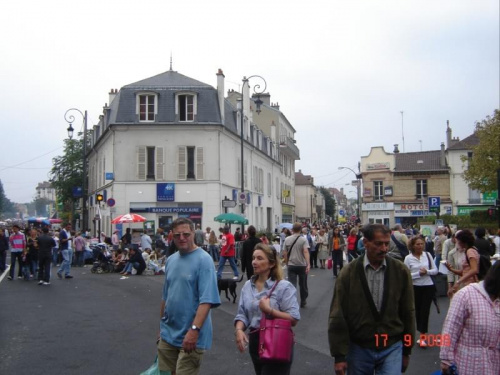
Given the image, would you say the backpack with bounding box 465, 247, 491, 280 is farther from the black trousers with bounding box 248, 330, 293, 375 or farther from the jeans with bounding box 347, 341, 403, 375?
the black trousers with bounding box 248, 330, 293, 375

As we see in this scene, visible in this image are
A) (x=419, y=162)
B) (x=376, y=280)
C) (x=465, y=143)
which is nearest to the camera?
(x=376, y=280)

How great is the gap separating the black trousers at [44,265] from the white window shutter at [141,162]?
19.1 meters

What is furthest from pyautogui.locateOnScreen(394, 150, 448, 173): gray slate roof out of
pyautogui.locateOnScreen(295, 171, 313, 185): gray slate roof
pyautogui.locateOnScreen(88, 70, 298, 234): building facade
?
pyautogui.locateOnScreen(88, 70, 298, 234): building facade

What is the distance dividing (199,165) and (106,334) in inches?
1062

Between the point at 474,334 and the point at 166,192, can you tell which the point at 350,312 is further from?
the point at 166,192

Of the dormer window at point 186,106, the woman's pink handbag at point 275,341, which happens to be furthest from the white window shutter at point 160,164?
the woman's pink handbag at point 275,341

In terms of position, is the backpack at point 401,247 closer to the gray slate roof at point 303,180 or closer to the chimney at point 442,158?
the chimney at point 442,158

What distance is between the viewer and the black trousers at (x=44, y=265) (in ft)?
54.3

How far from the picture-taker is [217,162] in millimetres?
36125

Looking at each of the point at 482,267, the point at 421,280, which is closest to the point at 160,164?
the point at 421,280

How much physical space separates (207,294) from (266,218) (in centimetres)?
4665

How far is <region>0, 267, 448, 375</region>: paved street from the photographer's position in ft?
23.9

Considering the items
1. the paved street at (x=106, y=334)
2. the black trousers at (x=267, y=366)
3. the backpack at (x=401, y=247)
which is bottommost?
the paved street at (x=106, y=334)

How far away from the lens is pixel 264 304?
4.55 m
